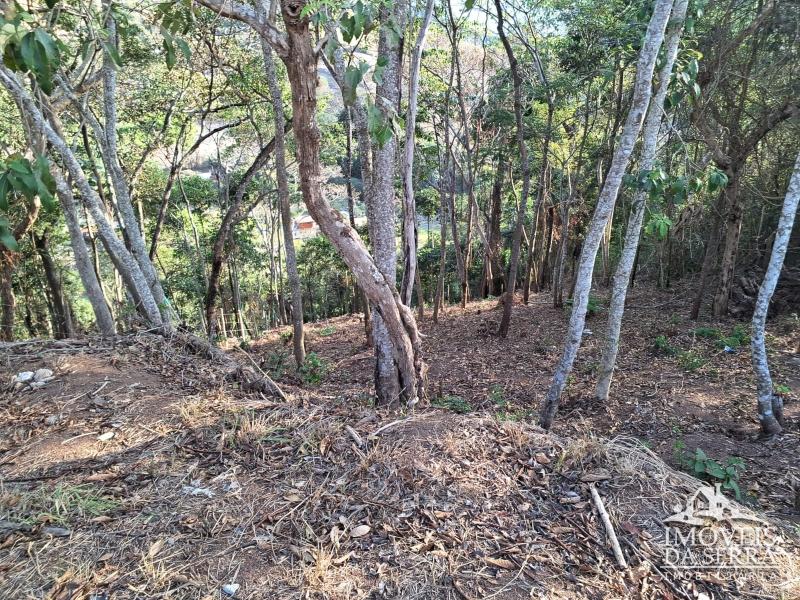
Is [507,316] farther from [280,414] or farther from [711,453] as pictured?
[280,414]

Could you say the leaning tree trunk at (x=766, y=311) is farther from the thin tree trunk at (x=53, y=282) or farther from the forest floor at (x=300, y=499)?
the thin tree trunk at (x=53, y=282)

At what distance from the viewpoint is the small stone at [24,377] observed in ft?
11.5

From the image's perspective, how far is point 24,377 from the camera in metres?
3.56

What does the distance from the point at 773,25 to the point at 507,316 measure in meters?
6.52

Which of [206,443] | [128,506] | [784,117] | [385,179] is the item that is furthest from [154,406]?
[784,117]

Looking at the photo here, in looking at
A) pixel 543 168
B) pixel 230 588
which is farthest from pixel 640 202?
pixel 543 168

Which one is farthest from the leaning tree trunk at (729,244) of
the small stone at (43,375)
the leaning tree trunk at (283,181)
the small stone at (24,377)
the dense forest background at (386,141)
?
the small stone at (24,377)

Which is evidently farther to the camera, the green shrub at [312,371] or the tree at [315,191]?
the green shrub at [312,371]

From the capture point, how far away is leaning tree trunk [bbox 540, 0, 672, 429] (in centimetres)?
402

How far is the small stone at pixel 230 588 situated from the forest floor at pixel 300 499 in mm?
17

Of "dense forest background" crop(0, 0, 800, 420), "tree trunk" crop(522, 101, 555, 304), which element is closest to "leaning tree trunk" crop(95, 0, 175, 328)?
"dense forest background" crop(0, 0, 800, 420)

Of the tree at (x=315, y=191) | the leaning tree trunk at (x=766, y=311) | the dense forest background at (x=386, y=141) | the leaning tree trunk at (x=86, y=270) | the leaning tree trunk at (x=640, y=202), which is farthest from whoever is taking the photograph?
the leaning tree trunk at (x=86, y=270)

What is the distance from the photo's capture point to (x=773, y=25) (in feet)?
23.1

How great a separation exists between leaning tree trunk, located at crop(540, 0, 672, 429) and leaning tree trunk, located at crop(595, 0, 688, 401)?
0.45 meters
